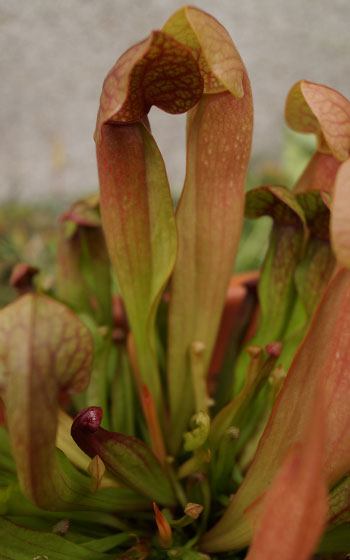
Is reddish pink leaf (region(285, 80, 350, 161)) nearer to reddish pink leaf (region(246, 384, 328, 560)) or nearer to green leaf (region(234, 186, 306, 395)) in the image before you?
green leaf (region(234, 186, 306, 395))

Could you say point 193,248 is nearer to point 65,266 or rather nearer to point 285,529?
point 65,266

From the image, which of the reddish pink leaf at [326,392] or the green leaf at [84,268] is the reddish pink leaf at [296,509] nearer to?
the reddish pink leaf at [326,392]

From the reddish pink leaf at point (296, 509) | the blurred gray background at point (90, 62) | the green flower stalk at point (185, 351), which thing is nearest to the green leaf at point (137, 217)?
the green flower stalk at point (185, 351)

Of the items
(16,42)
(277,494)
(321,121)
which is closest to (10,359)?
(277,494)

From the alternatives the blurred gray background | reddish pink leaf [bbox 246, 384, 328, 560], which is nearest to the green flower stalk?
reddish pink leaf [bbox 246, 384, 328, 560]

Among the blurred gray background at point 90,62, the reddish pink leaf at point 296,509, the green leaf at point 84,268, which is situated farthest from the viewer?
the blurred gray background at point 90,62

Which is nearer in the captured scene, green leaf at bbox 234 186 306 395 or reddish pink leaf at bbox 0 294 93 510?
reddish pink leaf at bbox 0 294 93 510

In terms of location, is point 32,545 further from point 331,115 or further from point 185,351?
point 331,115

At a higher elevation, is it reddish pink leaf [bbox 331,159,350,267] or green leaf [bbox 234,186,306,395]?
reddish pink leaf [bbox 331,159,350,267]
